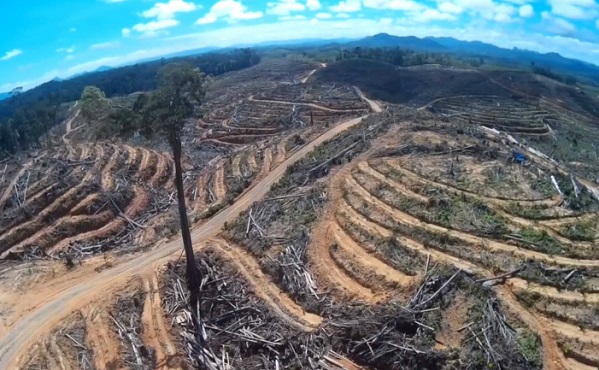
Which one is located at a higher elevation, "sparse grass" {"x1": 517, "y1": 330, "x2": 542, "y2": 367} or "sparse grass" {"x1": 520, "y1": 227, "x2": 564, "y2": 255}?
"sparse grass" {"x1": 520, "y1": 227, "x2": 564, "y2": 255}

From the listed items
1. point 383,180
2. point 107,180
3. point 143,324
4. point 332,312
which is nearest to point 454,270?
point 332,312

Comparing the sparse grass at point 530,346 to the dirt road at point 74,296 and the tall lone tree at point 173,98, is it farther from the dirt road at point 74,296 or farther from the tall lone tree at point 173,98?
the dirt road at point 74,296


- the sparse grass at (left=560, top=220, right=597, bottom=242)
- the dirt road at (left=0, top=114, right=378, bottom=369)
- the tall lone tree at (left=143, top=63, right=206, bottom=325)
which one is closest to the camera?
the tall lone tree at (left=143, top=63, right=206, bottom=325)

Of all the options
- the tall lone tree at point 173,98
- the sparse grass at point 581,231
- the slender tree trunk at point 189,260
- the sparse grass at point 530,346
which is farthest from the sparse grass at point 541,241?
the tall lone tree at point 173,98

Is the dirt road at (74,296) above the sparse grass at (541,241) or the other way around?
the other way around

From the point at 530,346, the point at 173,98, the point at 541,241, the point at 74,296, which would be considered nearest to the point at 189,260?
the point at 74,296

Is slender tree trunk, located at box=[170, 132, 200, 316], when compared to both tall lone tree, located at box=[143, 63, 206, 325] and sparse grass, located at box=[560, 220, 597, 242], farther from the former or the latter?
sparse grass, located at box=[560, 220, 597, 242]

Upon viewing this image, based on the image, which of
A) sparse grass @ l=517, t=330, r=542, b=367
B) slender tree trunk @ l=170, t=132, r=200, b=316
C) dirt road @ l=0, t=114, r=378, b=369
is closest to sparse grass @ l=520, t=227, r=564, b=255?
sparse grass @ l=517, t=330, r=542, b=367

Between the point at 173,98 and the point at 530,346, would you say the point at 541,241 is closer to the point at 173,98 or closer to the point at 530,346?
the point at 530,346

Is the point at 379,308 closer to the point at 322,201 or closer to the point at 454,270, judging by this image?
the point at 454,270
